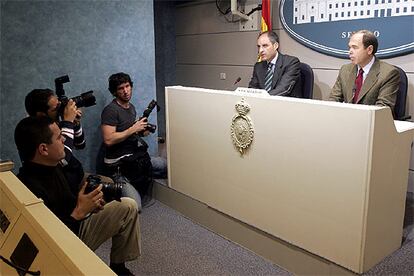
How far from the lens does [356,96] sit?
2742 millimetres

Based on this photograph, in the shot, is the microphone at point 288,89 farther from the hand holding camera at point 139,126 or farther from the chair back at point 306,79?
the hand holding camera at point 139,126

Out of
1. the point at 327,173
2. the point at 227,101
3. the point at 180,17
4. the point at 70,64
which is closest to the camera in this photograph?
the point at 327,173

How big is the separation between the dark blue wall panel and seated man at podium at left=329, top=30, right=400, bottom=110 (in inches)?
67.3

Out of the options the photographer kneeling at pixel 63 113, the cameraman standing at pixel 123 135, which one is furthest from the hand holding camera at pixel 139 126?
the photographer kneeling at pixel 63 113

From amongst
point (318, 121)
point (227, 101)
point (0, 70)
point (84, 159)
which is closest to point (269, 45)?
point (227, 101)

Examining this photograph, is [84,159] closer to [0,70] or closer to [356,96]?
[0,70]

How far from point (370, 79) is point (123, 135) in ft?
5.89

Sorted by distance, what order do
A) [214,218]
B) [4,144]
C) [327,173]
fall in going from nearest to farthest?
[327,173] → [214,218] → [4,144]

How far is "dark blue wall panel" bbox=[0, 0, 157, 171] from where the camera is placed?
9.18 ft

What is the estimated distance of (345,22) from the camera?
3.29m

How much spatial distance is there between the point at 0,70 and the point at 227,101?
5.44ft

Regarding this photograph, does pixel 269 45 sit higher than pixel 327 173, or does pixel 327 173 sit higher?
pixel 269 45

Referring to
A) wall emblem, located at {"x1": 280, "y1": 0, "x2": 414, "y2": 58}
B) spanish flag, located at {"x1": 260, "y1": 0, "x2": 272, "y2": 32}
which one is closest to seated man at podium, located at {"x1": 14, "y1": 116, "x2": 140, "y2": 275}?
wall emblem, located at {"x1": 280, "y1": 0, "x2": 414, "y2": 58}

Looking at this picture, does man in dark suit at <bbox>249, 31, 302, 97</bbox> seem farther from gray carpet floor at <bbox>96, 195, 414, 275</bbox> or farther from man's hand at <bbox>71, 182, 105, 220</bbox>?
man's hand at <bbox>71, 182, 105, 220</bbox>
